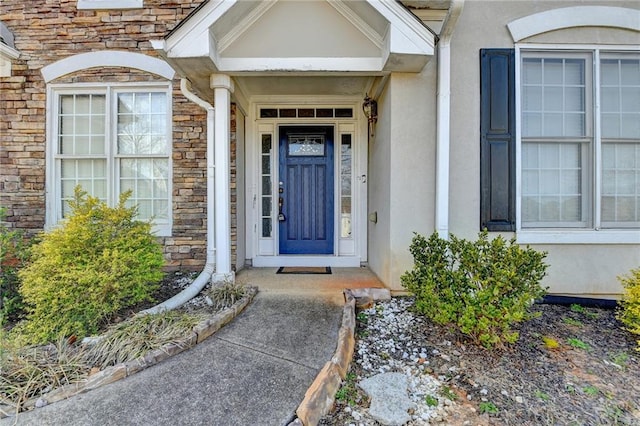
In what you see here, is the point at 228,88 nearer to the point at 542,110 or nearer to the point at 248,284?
the point at 248,284

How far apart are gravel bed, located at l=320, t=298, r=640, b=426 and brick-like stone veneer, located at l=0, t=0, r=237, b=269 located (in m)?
3.27

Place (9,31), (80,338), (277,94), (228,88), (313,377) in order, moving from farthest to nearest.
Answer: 1. (277,94)
2. (9,31)
3. (228,88)
4. (80,338)
5. (313,377)

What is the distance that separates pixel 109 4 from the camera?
471cm

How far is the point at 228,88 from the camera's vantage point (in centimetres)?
378

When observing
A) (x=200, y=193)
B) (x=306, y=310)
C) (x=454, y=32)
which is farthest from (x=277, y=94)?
(x=306, y=310)

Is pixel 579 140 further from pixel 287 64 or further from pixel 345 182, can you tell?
pixel 287 64

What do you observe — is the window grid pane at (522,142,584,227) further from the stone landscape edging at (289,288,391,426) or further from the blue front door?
the blue front door

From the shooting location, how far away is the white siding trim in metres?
4.73

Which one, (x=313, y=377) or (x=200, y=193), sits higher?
(x=200, y=193)

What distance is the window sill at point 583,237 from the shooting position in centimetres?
385

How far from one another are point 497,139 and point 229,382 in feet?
12.4

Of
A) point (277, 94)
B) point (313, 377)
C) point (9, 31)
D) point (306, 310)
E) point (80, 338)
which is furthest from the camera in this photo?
point (277, 94)

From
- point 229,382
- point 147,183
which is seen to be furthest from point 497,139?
point 147,183

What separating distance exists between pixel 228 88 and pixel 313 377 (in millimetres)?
3191
